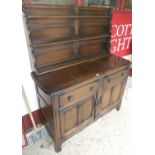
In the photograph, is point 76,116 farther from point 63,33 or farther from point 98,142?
point 63,33

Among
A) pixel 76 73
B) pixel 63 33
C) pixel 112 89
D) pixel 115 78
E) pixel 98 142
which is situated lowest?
pixel 98 142

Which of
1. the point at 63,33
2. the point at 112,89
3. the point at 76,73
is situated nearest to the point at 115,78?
the point at 112,89

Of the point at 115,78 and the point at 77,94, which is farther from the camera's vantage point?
the point at 115,78

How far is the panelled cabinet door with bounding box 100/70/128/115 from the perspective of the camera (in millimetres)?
1472

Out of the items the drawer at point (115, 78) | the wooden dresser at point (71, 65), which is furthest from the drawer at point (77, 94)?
the drawer at point (115, 78)

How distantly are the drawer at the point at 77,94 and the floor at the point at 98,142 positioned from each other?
24.9 inches

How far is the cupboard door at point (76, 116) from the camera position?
1248 millimetres

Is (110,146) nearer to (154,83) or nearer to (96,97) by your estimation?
(96,97)

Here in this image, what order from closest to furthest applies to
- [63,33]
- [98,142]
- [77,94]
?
[77,94]
[63,33]
[98,142]

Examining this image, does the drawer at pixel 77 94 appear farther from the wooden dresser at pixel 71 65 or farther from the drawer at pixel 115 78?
the drawer at pixel 115 78

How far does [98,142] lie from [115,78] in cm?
79

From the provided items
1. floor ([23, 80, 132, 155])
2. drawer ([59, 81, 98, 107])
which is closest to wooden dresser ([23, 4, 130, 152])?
drawer ([59, 81, 98, 107])

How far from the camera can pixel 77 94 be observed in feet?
3.98

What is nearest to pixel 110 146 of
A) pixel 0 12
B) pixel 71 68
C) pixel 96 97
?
pixel 96 97
